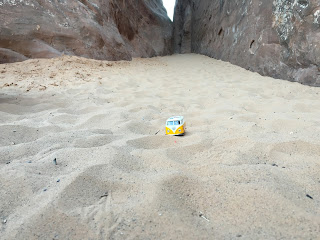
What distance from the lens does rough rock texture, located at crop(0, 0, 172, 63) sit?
359cm

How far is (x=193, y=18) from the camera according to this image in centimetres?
865

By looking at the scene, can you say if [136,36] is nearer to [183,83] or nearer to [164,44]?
[164,44]

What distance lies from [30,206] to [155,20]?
8.08m

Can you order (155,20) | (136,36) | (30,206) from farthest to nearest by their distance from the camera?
(155,20) → (136,36) → (30,206)

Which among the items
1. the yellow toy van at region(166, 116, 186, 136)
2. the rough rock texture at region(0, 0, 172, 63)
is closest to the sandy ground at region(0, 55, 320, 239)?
the yellow toy van at region(166, 116, 186, 136)

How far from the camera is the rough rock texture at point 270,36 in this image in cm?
267

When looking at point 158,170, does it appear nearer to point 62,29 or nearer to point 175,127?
point 175,127

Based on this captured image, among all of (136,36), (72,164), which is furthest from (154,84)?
(136,36)

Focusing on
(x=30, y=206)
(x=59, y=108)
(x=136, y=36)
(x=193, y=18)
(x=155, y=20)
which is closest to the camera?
(x=30, y=206)

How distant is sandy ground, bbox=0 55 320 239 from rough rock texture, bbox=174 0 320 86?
0.92m

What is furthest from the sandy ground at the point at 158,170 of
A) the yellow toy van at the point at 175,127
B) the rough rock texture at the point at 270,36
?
the rough rock texture at the point at 270,36

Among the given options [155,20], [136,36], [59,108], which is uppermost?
[155,20]

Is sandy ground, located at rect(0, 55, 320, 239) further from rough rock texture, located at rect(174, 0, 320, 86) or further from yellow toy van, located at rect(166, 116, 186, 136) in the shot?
rough rock texture, located at rect(174, 0, 320, 86)

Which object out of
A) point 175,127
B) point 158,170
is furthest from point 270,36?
→ point 158,170
